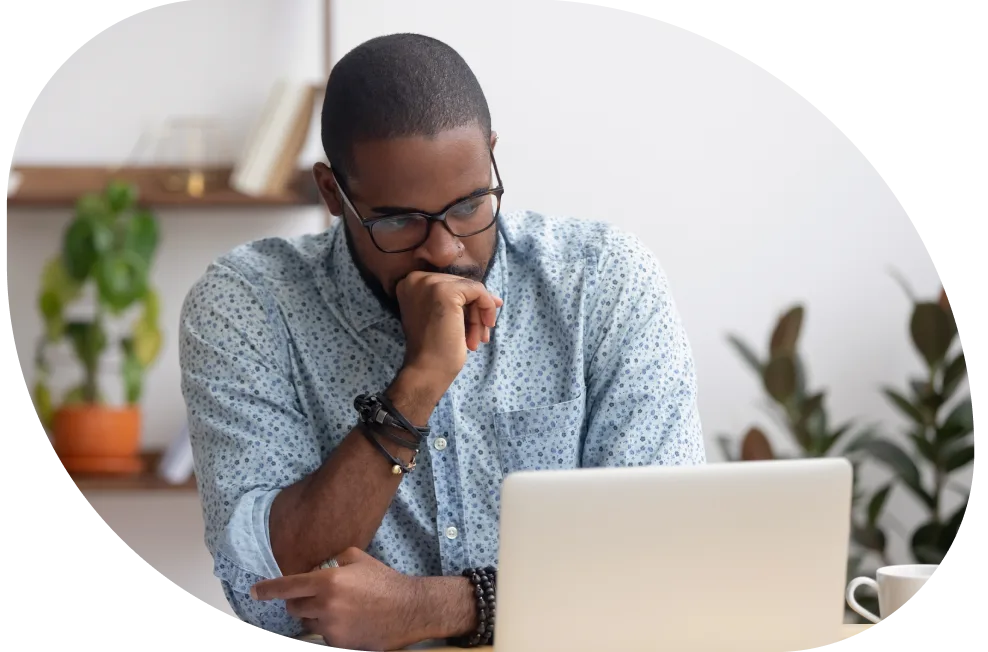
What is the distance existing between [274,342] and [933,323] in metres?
1.70

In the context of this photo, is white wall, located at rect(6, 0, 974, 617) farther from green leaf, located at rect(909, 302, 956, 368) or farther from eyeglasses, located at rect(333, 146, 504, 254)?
eyeglasses, located at rect(333, 146, 504, 254)

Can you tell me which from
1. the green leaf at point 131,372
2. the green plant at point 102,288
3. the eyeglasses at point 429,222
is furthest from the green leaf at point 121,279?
the eyeglasses at point 429,222

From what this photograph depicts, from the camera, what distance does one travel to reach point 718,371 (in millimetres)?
2871

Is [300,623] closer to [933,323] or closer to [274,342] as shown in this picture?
[274,342]

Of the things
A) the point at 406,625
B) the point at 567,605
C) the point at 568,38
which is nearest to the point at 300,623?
the point at 406,625

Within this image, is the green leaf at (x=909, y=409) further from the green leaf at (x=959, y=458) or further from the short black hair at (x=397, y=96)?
the short black hair at (x=397, y=96)

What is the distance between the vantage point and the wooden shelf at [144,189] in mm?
2756

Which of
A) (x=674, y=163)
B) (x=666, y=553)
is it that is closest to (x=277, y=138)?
(x=674, y=163)

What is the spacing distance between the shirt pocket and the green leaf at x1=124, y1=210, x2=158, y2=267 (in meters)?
1.51

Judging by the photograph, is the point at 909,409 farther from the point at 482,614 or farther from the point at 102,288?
the point at 102,288

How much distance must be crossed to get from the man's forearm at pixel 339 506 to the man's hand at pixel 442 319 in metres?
0.06

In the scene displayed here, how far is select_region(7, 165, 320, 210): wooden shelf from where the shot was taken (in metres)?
2.76

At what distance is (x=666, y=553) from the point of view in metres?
0.92

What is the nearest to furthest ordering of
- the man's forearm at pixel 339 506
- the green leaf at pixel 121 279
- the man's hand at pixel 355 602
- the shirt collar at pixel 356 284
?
the man's hand at pixel 355 602 < the man's forearm at pixel 339 506 < the shirt collar at pixel 356 284 < the green leaf at pixel 121 279
